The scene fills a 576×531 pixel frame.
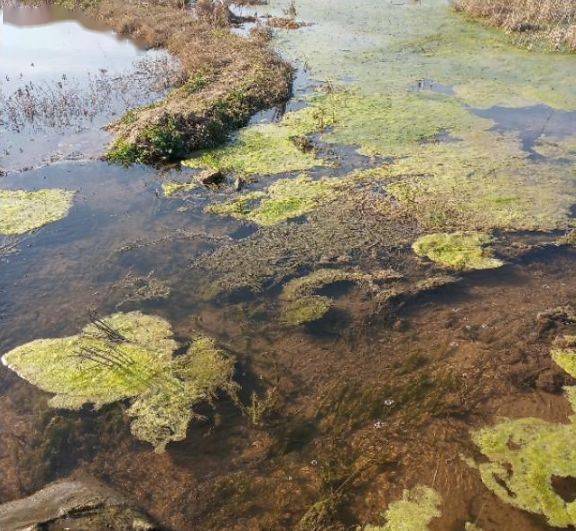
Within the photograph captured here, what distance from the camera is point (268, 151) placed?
8062 mm

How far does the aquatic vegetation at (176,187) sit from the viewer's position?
7.15m

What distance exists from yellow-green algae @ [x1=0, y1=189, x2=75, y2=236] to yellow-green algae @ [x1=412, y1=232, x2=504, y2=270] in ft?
14.8

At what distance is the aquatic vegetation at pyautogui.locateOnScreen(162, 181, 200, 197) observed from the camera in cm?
715

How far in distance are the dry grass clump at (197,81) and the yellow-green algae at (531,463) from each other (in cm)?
605

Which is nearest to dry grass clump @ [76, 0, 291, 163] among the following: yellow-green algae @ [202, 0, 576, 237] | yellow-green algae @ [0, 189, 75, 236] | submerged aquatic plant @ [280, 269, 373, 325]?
yellow-green algae @ [202, 0, 576, 237]

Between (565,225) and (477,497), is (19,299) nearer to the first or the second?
(477,497)

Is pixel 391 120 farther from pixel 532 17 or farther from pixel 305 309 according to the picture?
pixel 532 17

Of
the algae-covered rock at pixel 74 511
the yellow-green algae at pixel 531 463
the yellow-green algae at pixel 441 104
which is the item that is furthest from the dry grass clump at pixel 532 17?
the algae-covered rock at pixel 74 511

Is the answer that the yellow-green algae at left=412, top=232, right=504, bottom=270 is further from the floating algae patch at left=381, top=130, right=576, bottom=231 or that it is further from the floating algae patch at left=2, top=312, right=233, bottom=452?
the floating algae patch at left=2, top=312, right=233, bottom=452

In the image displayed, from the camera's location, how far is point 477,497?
342 centimetres

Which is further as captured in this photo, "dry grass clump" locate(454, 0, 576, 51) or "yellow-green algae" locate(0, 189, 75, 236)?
"dry grass clump" locate(454, 0, 576, 51)

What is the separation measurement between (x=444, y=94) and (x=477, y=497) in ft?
26.4

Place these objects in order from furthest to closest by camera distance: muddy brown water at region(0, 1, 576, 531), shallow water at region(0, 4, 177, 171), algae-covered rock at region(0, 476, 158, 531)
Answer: shallow water at region(0, 4, 177, 171), muddy brown water at region(0, 1, 576, 531), algae-covered rock at region(0, 476, 158, 531)

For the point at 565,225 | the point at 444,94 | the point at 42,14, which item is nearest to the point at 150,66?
the point at 444,94
